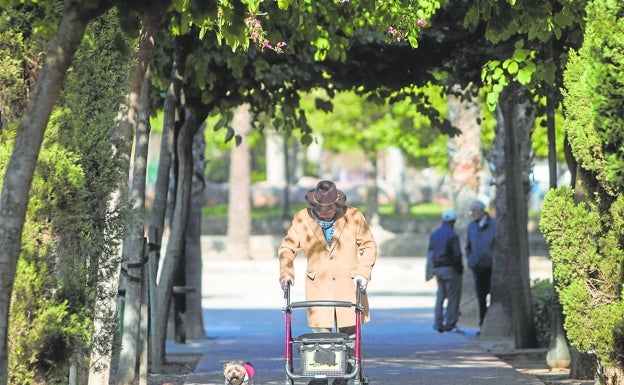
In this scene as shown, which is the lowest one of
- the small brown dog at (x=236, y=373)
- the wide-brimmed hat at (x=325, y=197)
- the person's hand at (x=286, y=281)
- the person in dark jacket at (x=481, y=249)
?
the small brown dog at (x=236, y=373)

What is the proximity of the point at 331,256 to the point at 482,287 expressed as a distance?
1106 centimetres

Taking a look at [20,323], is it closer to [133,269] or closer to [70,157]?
[70,157]

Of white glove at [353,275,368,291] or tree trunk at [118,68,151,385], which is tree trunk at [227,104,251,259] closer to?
tree trunk at [118,68,151,385]

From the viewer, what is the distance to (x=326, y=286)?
12008mm

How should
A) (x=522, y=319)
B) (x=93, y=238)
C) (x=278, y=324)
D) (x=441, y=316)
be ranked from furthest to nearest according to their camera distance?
(x=278, y=324) → (x=441, y=316) → (x=522, y=319) → (x=93, y=238)

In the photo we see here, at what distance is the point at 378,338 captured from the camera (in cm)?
2156

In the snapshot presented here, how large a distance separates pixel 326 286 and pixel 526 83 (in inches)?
140

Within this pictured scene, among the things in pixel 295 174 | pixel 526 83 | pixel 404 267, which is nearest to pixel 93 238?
pixel 526 83

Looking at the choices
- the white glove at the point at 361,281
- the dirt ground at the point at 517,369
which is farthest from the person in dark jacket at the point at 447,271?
the white glove at the point at 361,281

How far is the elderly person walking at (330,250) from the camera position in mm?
11914

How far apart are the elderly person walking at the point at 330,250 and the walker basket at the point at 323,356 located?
844mm

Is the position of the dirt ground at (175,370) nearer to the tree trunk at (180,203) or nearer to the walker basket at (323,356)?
the tree trunk at (180,203)

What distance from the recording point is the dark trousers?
73.9ft

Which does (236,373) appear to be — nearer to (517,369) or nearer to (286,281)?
(286,281)
